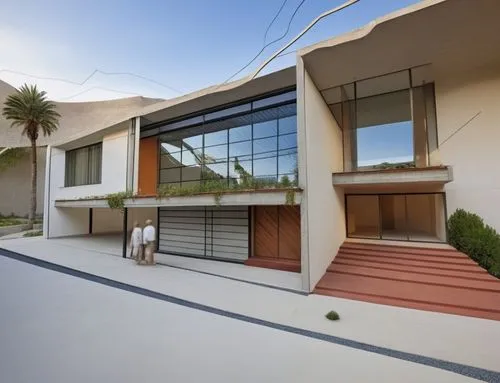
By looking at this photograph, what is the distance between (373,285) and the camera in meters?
6.14

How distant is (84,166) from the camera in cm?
1523

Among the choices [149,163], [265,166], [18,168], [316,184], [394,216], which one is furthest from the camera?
[18,168]

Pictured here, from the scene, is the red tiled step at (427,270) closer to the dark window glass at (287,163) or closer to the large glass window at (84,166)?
the dark window glass at (287,163)

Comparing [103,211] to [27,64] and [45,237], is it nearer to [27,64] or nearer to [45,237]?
[45,237]

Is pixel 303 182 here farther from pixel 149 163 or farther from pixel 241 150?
pixel 149 163

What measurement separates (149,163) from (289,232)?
8072 mm

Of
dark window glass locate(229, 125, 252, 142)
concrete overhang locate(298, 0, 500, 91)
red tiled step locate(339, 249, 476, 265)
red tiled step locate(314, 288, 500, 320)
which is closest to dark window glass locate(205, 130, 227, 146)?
dark window glass locate(229, 125, 252, 142)

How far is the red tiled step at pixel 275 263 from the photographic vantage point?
26.7 feet

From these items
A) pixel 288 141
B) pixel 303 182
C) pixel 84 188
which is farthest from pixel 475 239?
pixel 84 188

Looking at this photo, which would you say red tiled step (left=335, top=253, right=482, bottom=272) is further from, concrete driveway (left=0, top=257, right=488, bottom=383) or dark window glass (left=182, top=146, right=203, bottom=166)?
dark window glass (left=182, top=146, right=203, bottom=166)

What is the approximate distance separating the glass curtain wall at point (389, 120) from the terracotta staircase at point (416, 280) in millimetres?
2557

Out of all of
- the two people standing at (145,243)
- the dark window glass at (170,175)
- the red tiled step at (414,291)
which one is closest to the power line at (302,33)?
the dark window glass at (170,175)

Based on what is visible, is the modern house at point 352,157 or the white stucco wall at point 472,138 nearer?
the modern house at point 352,157

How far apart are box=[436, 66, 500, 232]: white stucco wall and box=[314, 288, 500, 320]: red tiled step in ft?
11.6
